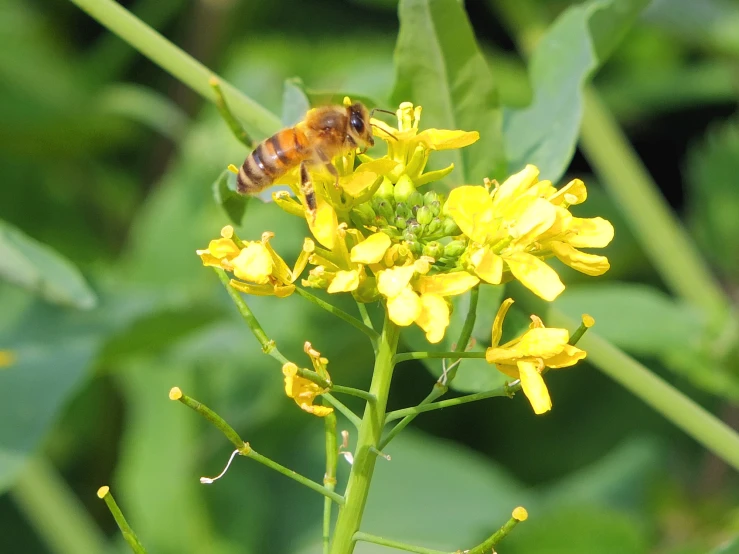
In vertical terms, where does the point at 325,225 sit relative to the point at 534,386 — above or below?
above

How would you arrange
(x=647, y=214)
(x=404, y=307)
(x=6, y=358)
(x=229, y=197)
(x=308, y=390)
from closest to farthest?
(x=404, y=307) → (x=308, y=390) → (x=229, y=197) → (x=6, y=358) → (x=647, y=214)

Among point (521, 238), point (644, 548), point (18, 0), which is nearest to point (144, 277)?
point (18, 0)

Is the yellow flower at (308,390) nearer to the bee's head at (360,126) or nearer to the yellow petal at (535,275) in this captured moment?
the yellow petal at (535,275)

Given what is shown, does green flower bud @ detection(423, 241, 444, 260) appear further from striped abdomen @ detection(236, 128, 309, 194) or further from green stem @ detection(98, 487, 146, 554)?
green stem @ detection(98, 487, 146, 554)

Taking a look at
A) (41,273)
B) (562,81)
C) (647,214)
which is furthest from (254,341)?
(562,81)

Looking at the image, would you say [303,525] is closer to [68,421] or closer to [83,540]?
[83,540]

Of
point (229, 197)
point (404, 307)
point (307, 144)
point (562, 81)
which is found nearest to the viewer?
point (404, 307)

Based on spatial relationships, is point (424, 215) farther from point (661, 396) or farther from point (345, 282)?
point (661, 396)
